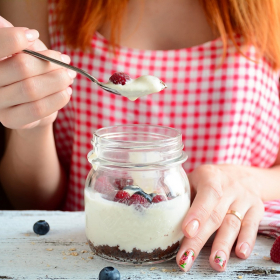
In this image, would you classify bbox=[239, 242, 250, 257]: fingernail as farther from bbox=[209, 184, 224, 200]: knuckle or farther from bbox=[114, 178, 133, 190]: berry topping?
bbox=[114, 178, 133, 190]: berry topping

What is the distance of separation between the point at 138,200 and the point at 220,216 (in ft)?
0.61

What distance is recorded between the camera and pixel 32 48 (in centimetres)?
71

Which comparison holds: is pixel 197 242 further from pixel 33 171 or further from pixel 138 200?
pixel 33 171

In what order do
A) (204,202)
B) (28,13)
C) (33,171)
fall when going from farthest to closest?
(28,13) < (33,171) < (204,202)

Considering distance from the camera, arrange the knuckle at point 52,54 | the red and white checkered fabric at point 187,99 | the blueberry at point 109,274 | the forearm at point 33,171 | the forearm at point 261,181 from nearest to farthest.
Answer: the blueberry at point 109,274 → the knuckle at point 52,54 → the forearm at point 261,181 → the forearm at point 33,171 → the red and white checkered fabric at point 187,99

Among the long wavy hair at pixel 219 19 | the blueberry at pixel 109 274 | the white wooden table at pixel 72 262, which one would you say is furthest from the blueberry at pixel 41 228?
the long wavy hair at pixel 219 19

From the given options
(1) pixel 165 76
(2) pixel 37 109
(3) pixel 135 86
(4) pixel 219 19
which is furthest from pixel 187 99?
(2) pixel 37 109

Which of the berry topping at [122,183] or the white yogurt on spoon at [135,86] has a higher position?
the white yogurt on spoon at [135,86]

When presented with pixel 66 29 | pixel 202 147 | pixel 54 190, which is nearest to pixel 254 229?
pixel 202 147

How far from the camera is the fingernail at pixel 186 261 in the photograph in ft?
1.99

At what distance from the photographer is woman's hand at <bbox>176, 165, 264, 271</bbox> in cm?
63

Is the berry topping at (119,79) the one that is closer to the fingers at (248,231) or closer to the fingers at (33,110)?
the fingers at (33,110)

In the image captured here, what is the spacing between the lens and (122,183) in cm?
65

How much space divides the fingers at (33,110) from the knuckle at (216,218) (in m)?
0.37
